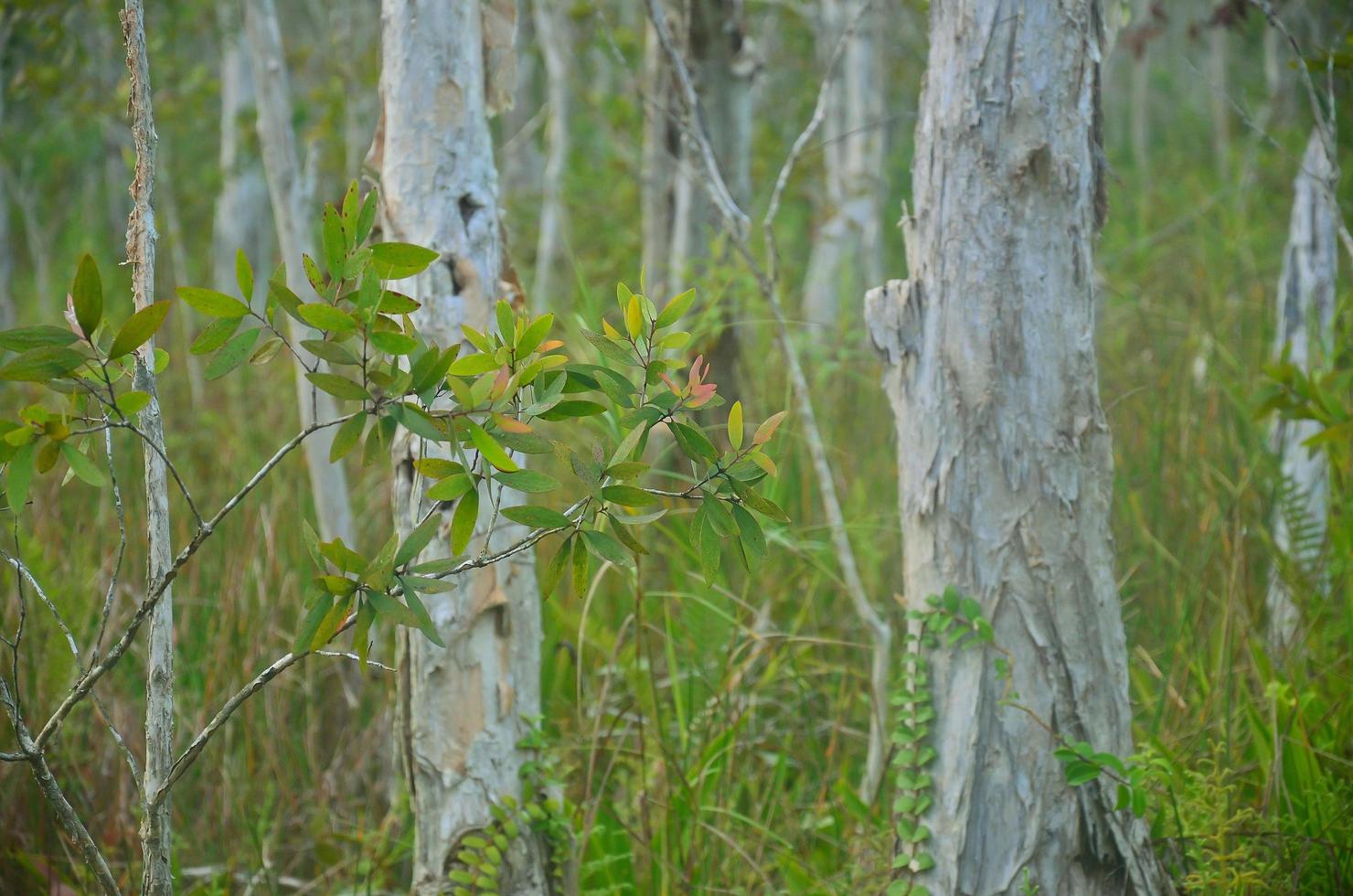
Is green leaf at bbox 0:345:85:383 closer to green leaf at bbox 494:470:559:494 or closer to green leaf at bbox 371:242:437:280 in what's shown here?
green leaf at bbox 371:242:437:280

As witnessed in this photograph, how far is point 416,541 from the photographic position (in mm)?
1159

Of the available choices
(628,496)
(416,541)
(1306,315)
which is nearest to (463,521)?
(416,541)

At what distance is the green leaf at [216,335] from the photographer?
114 centimetres

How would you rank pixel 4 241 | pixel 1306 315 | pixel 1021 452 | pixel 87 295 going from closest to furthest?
1. pixel 87 295
2. pixel 1021 452
3. pixel 1306 315
4. pixel 4 241

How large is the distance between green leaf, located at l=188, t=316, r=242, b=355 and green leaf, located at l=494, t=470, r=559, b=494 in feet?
1.10

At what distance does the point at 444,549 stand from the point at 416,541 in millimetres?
813

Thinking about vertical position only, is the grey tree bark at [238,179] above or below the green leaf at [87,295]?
above

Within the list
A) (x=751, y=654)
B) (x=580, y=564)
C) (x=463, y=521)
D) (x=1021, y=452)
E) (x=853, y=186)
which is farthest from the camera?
(x=853, y=186)

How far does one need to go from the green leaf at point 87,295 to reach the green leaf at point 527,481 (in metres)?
0.43

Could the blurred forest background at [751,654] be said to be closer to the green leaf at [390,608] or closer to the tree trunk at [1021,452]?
the tree trunk at [1021,452]

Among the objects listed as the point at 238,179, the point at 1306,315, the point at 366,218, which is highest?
the point at 238,179

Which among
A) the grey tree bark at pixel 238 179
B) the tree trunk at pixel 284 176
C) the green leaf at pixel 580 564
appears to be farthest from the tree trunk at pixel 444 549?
the grey tree bark at pixel 238 179

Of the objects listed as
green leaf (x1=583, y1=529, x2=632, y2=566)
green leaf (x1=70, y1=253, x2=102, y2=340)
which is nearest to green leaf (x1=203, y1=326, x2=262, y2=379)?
green leaf (x1=70, y1=253, x2=102, y2=340)

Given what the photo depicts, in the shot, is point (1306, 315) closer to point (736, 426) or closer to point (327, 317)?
point (736, 426)
